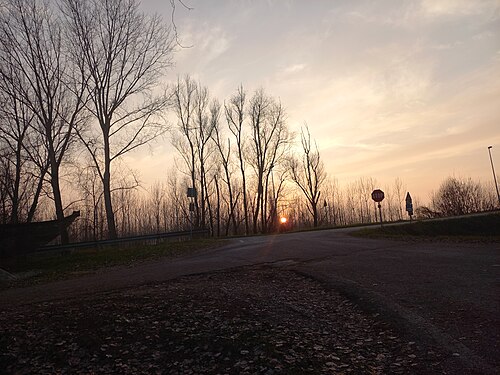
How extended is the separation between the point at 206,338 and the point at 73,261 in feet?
44.0

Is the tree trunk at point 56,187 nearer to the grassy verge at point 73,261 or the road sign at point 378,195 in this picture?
the grassy verge at point 73,261

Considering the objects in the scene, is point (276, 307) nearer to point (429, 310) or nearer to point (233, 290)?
point (233, 290)

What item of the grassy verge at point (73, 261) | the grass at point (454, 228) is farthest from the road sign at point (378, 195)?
the grassy verge at point (73, 261)

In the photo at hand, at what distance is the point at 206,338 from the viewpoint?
507cm

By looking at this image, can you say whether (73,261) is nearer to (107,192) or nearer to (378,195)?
(107,192)

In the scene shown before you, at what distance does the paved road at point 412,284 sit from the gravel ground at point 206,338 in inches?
17.9

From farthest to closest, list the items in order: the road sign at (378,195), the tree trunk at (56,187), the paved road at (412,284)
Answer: the road sign at (378,195) → the tree trunk at (56,187) → the paved road at (412,284)

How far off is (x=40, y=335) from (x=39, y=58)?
18.3 m

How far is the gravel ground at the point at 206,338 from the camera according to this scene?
4.34 meters

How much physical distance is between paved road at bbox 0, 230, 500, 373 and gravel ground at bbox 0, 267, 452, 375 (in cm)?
45

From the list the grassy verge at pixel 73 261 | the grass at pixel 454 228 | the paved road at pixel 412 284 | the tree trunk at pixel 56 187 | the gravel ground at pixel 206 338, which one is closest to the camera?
the gravel ground at pixel 206 338

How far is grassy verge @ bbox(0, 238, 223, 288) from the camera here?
13.6 metres

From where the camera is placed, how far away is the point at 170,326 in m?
5.54

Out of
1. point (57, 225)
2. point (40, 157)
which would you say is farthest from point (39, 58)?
point (57, 225)
